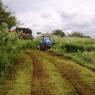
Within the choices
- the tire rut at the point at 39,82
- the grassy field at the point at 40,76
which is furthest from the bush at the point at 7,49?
the tire rut at the point at 39,82

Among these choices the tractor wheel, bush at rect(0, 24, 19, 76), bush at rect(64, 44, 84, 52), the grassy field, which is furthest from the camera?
the tractor wheel

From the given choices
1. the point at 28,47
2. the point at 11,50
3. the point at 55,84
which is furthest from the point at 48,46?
the point at 55,84

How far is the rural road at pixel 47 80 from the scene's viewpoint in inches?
603

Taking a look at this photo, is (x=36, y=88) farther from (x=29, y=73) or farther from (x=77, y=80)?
(x=29, y=73)

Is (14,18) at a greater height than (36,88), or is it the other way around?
(14,18)

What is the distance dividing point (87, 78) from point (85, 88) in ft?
8.79

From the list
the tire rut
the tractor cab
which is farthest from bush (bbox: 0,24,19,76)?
the tractor cab

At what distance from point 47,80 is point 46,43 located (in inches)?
866

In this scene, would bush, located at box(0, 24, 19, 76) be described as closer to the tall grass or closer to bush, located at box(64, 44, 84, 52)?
the tall grass

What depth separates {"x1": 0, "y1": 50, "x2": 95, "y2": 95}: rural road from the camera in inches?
603

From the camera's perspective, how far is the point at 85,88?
52.4 feet

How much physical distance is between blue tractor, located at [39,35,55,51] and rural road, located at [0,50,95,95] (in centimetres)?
1485

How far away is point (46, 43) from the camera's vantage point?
39.7 metres

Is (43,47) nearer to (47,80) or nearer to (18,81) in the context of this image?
(47,80)
